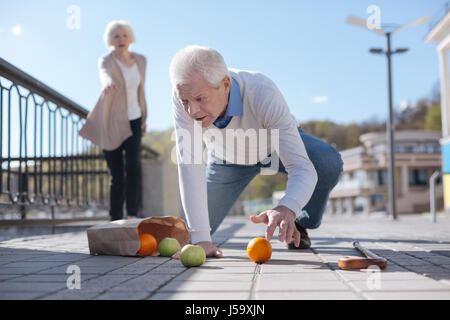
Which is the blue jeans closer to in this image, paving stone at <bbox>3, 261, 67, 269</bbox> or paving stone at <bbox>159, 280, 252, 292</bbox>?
paving stone at <bbox>3, 261, 67, 269</bbox>

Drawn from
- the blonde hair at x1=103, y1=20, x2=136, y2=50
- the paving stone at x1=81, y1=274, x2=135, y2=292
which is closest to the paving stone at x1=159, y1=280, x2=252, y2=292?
the paving stone at x1=81, y1=274, x2=135, y2=292

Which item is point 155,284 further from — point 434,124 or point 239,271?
point 434,124

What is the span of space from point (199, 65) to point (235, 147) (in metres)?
0.98

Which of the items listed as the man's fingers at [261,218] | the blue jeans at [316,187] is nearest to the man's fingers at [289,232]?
the man's fingers at [261,218]

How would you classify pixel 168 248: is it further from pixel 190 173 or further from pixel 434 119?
pixel 434 119

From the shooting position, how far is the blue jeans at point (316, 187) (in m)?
3.52

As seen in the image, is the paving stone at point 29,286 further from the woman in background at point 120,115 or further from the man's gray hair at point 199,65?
the woman in background at point 120,115

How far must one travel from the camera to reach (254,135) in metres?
3.15

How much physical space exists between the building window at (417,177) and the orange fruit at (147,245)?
4703 cm

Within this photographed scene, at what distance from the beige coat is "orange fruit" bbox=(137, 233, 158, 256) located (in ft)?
6.43

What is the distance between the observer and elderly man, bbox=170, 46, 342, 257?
8.28 feet

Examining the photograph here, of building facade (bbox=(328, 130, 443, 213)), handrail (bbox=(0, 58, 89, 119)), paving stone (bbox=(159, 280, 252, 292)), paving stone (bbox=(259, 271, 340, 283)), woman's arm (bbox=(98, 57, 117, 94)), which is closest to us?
paving stone (bbox=(159, 280, 252, 292))

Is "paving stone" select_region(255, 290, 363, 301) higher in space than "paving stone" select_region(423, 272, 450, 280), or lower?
higher

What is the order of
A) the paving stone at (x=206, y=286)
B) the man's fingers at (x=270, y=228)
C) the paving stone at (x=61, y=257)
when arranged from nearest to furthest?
the paving stone at (x=206, y=286) → the man's fingers at (x=270, y=228) → the paving stone at (x=61, y=257)
